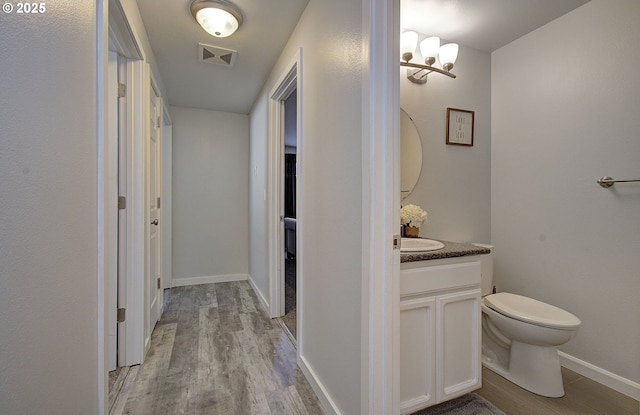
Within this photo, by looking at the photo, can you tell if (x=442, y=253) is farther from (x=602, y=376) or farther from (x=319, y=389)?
(x=602, y=376)

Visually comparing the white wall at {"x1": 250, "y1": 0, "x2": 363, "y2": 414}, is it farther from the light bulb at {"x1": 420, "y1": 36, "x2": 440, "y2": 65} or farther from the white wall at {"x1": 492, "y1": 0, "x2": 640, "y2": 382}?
A: the white wall at {"x1": 492, "y1": 0, "x2": 640, "y2": 382}

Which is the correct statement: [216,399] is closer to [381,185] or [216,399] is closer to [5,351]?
[5,351]

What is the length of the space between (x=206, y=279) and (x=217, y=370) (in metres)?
2.06

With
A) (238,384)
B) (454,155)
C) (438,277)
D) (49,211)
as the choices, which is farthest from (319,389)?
(454,155)

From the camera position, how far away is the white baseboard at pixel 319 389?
54.1 inches

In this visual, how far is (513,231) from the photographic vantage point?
7.28 feet

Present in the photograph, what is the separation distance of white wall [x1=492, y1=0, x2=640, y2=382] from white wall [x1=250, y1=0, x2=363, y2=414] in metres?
1.65

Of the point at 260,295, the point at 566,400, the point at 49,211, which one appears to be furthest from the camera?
the point at 260,295

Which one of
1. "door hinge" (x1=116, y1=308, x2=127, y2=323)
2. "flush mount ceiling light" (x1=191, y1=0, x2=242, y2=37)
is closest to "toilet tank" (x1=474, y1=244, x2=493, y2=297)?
→ "flush mount ceiling light" (x1=191, y1=0, x2=242, y2=37)

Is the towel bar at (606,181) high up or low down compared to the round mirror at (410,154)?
down

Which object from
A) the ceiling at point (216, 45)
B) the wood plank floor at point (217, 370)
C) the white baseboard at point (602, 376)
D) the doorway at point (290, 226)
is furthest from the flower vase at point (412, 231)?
the ceiling at point (216, 45)

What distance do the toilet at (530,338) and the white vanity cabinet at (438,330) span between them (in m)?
0.35

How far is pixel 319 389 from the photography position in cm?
153

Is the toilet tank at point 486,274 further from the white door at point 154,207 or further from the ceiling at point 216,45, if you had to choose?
the white door at point 154,207
